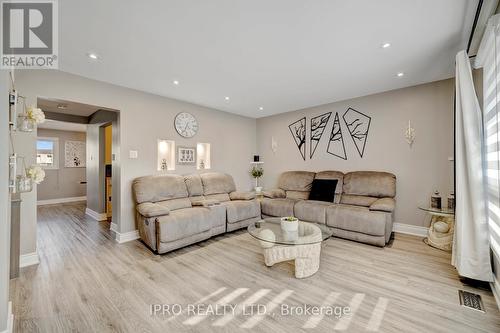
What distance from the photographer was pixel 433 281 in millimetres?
2143

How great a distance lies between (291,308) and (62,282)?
2.34 metres

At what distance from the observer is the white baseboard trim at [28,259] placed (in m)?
2.53

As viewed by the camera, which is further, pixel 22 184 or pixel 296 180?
pixel 296 180

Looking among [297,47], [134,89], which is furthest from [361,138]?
[134,89]

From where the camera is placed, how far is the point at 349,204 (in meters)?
3.76

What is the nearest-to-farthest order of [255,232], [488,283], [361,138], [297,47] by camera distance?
[488,283]
[297,47]
[255,232]
[361,138]

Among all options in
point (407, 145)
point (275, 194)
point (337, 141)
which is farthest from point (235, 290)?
point (407, 145)

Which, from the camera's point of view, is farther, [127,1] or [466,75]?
[466,75]

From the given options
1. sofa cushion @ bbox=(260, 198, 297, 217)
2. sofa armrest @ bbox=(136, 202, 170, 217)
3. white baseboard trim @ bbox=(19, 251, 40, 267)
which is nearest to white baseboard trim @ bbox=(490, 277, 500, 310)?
sofa cushion @ bbox=(260, 198, 297, 217)

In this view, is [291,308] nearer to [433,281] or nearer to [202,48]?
[433,281]

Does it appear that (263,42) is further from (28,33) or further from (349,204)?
(349,204)

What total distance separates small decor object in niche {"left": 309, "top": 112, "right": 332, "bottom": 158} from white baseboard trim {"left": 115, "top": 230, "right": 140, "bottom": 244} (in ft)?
12.4

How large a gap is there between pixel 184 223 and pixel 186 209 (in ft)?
1.32

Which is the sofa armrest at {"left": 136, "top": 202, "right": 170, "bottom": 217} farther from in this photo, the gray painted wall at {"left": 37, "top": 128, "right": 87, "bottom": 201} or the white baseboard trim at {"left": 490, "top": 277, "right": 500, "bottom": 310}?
the gray painted wall at {"left": 37, "top": 128, "right": 87, "bottom": 201}
